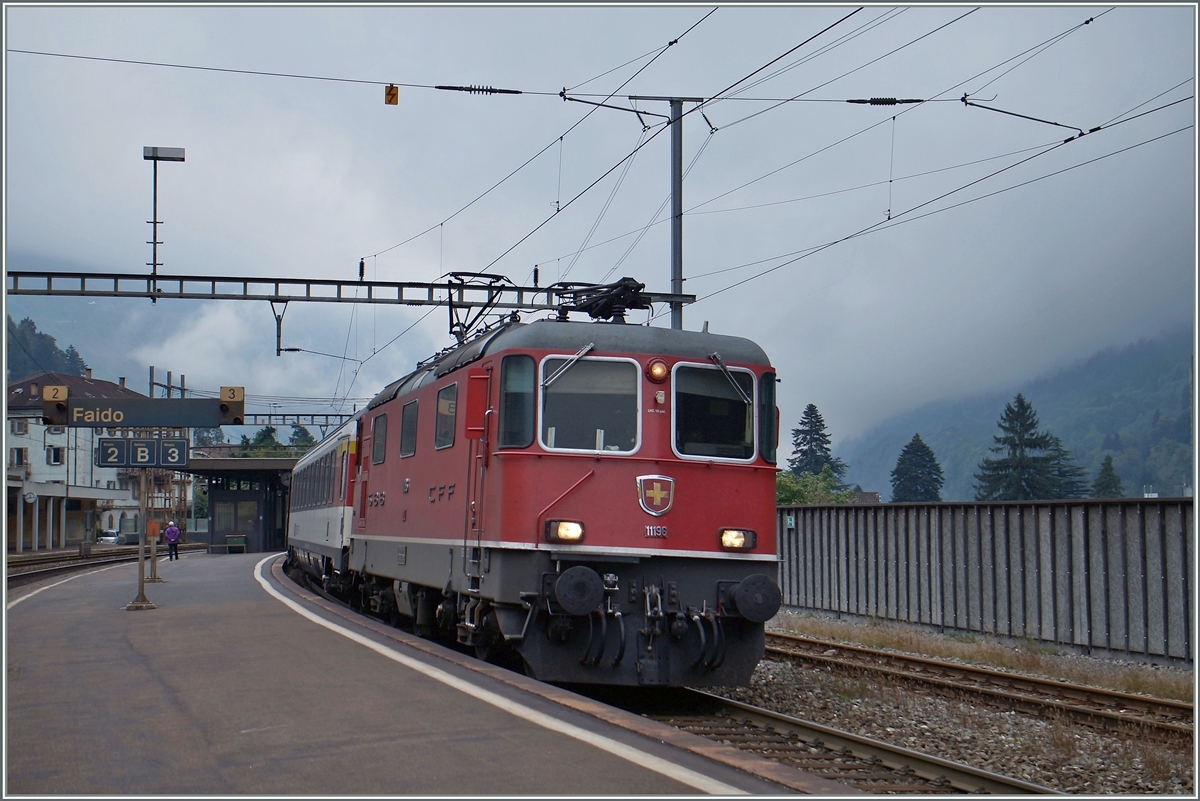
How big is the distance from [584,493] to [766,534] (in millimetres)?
1836

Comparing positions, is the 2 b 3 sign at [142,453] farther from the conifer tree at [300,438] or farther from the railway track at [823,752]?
the conifer tree at [300,438]

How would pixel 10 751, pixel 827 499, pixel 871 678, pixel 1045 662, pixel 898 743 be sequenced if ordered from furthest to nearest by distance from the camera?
pixel 827 499 < pixel 1045 662 < pixel 871 678 < pixel 898 743 < pixel 10 751

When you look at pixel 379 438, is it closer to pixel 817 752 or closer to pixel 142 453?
pixel 142 453

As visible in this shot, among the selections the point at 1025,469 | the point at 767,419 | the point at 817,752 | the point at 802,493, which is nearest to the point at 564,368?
the point at 767,419

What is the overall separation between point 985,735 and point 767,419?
133 inches

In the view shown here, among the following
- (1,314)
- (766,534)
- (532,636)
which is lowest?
(532,636)

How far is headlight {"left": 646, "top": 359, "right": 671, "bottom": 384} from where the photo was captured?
971 centimetres

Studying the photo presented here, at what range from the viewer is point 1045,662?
44.5 ft

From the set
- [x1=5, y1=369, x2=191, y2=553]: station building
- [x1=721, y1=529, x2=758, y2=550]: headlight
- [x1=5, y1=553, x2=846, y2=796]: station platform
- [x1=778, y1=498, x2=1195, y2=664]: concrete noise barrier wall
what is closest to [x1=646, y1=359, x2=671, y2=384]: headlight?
[x1=721, y1=529, x2=758, y2=550]: headlight

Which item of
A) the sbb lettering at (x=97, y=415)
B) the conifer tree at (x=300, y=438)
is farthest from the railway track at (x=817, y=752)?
the conifer tree at (x=300, y=438)

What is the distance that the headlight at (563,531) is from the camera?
915cm

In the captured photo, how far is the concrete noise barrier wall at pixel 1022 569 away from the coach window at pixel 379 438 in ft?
29.4

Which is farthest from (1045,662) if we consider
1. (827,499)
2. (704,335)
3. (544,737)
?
(827,499)

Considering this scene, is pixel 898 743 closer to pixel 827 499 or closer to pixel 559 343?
pixel 559 343
